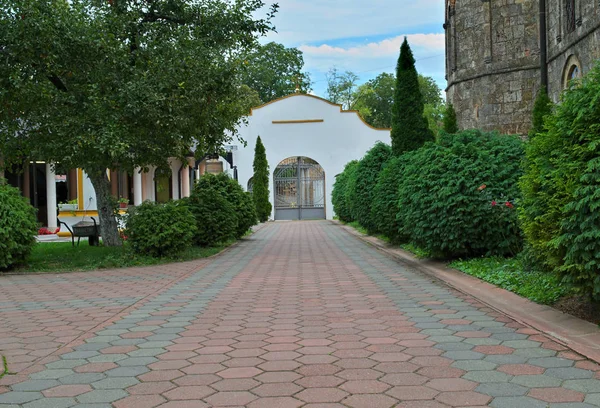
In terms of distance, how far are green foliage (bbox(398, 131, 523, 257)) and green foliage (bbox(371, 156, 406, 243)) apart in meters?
3.43

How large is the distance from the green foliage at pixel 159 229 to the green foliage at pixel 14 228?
79.7 inches

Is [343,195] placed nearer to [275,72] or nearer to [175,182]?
[175,182]

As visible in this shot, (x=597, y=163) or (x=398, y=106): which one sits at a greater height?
(x=398, y=106)

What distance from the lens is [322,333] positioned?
589 centimetres

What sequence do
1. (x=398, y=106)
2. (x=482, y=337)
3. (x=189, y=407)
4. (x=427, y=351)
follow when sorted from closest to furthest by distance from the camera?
(x=189, y=407), (x=427, y=351), (x=482, y=337), (x=398, y=106)

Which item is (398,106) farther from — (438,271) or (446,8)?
(446,8)

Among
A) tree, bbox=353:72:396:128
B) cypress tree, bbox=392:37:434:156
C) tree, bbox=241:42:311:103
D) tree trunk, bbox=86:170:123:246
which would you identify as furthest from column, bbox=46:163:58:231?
tree, bbox=353:72:396:128

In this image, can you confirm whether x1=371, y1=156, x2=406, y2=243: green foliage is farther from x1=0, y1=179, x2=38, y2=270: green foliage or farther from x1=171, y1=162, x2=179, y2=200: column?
x1=171, y1=162, x2=179, y2=200: column

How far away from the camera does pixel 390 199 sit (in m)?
15.1

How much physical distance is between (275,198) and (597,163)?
3261 cm

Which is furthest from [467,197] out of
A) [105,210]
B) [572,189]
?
[105,210]

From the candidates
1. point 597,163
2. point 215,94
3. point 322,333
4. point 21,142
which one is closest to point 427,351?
point 322,333

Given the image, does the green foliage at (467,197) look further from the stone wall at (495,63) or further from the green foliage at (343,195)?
the green foliage at (343,195)

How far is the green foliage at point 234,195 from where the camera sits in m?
17.8
